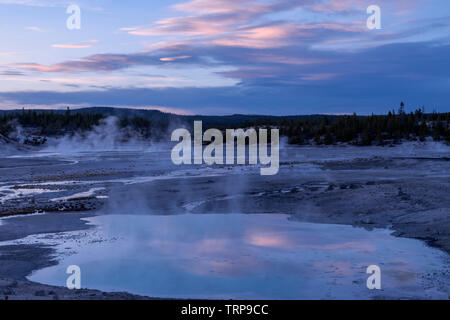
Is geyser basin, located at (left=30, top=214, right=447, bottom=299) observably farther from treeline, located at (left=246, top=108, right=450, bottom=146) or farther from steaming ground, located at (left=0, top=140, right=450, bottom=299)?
treeline, located at (left=246, top=108, right=450, bottom=146)

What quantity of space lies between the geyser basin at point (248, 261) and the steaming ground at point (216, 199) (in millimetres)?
643

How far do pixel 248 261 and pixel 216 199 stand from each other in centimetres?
835

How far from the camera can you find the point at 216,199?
18.9m

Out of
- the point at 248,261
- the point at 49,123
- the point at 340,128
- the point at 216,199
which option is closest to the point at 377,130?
the point at 340,128

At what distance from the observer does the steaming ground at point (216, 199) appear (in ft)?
37.6

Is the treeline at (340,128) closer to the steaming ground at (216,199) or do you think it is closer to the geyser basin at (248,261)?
the steaming ground at (216,199)

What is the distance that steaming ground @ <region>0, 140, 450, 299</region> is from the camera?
1145 cm

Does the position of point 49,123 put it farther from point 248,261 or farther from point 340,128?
point 248,261

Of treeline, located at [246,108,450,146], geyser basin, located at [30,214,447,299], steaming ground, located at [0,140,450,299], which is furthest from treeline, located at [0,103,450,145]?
geyser basin, located at [30,214,447,299]

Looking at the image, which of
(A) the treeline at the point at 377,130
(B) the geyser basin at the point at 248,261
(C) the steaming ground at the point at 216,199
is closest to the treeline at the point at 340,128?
(A) the treeline at the point at 377,130
